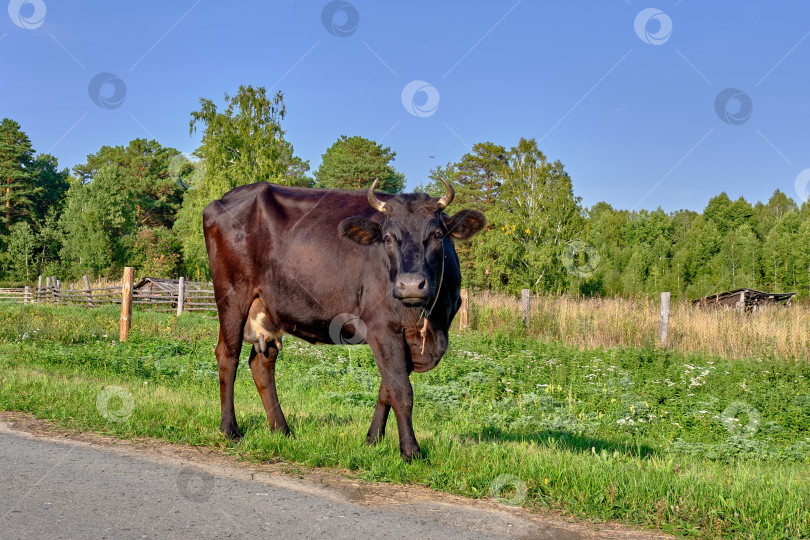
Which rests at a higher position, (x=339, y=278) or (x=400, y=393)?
(x=339, y=278)

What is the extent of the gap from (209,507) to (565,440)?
176 inches

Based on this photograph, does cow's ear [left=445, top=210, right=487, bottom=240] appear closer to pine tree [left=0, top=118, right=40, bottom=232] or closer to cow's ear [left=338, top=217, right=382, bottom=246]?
cow's ear [left=338, top=217, right=382, bottom=246]

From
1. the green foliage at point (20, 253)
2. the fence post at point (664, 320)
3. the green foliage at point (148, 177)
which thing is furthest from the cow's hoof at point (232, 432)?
the green foliage at point (148, 177)

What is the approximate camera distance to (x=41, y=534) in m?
3.82

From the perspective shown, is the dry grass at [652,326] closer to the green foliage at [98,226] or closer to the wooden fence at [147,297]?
the wooden fence at [147,297]

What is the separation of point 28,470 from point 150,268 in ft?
177

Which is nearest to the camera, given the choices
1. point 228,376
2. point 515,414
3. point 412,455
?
point 412,455

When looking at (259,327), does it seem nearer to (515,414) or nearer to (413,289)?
(413,289)

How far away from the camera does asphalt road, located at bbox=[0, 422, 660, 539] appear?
3.97 meters

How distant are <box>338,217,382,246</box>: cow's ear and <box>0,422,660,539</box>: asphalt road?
2.05 metres

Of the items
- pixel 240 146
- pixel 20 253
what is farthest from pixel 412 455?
pixel 20 253

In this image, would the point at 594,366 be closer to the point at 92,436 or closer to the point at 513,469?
the point at 513,469

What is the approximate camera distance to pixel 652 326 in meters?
17.8

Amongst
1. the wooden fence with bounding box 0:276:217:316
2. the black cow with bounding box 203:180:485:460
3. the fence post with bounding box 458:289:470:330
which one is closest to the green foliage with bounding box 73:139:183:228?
the wooden fence with bounding box 0:276:217:316
